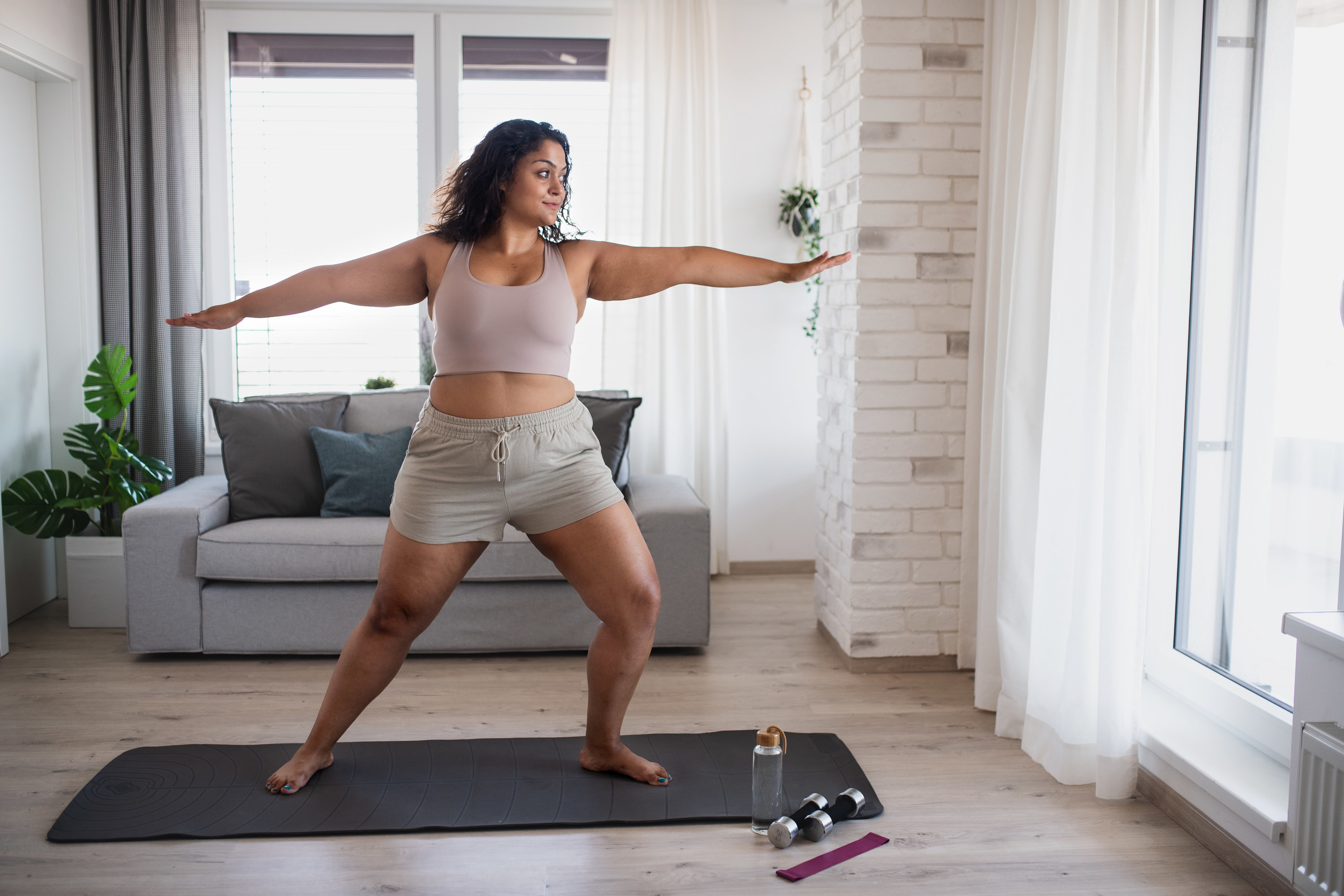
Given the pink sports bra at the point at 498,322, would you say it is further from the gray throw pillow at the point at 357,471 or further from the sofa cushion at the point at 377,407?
the sofa cushion at the point at 377,407

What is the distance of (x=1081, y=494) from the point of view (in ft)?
7.59

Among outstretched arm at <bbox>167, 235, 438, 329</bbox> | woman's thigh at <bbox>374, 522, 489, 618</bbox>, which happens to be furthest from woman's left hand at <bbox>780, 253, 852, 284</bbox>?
woman's thigh at <bbox>374, 522, 489, 618</bbox>

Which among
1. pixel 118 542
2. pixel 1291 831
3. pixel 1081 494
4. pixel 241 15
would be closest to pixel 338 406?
pixel 118 542

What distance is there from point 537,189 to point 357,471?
1697 millimetres

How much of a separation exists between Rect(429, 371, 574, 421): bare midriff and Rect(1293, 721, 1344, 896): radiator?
150 centimetres

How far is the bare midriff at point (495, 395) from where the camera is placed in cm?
213

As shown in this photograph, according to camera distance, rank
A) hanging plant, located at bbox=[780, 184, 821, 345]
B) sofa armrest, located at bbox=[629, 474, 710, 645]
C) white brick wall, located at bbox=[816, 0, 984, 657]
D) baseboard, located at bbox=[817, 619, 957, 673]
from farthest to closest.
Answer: hanging plant, located at bbox=[780, 184, 821, 345] → sofa armrest, located at bbox=[629, 474, 710, 645] → baseboard, located at bbox=[817, 619, 957, 673] → white brick wall, located at bbox=[816, 0, 984, 657]

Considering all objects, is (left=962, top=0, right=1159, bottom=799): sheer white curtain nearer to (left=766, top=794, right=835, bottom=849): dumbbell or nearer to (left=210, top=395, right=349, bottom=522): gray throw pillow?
(left=766, top=794, right=835, bottom=849): dumbbell

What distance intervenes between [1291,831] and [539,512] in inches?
58.6

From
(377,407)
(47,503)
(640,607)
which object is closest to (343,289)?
(640,607)

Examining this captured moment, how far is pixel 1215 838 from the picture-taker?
2.08 meters

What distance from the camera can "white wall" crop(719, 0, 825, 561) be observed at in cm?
434

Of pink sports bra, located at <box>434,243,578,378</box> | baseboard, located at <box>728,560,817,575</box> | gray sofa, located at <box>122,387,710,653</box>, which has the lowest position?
baseboard, located at <box>728,560,817,575</box>

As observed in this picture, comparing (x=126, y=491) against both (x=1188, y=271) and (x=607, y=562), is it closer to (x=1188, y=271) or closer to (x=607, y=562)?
(x=607, y=562)
